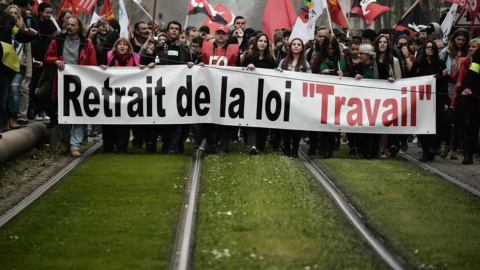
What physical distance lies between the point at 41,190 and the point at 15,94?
4.88m

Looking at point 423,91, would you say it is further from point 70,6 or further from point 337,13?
point 70,6

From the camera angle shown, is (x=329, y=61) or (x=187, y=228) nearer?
(x=187, y=228)

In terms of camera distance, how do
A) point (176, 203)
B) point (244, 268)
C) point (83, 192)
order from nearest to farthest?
point (244, 268)
point (176, 203)
point (83, 192)

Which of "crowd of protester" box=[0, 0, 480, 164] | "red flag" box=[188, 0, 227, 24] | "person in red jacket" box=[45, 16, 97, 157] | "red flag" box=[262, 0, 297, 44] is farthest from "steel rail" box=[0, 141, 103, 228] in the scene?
"red flag" box=[188, 0, 227, 24]

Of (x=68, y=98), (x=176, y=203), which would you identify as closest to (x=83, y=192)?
(x=176, y=203)

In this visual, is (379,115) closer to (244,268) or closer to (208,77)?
(208,77)

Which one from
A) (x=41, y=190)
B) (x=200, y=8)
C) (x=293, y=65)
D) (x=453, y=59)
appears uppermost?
(x=200, y=8)

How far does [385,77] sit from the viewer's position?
2197cm

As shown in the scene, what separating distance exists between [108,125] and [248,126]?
7.21ft

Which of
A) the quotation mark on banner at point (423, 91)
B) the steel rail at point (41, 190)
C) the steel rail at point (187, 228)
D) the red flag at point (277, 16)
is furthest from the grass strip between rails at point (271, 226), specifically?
the red flag at point (277, 16)

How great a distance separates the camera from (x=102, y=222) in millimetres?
14000

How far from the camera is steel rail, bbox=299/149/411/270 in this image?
469 inches

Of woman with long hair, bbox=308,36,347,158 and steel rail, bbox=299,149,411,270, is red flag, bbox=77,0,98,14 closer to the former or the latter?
woman with long hair, bbox=308,36,347,158

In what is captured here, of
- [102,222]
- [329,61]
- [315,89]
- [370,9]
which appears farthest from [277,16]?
[102,222]
